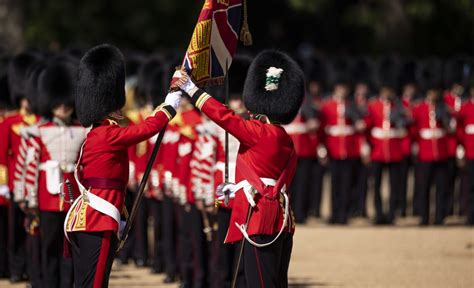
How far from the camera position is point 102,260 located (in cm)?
699

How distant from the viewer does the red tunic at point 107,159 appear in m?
6.96

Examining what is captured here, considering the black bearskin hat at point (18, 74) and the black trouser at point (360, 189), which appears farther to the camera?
the black trouser at point (360, 189)

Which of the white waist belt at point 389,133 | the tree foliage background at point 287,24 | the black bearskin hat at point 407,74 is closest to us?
the white waist belt at point 389,133

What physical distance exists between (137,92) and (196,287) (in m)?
2.92

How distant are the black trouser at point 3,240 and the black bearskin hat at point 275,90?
11.7 ft

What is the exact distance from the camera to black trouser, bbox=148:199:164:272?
1080 cm

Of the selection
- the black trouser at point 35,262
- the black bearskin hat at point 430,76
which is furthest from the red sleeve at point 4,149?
the black bearskin hat at point 430,76

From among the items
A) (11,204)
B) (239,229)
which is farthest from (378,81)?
(239,229)

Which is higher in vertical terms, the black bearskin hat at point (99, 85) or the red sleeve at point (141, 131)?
the black bearskin hat at point (99, 85)

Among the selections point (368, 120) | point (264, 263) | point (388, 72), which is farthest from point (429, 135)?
point (264, 263)

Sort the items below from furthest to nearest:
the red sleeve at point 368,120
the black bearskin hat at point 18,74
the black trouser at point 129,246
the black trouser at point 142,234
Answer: the red sleeve at point 368,120 → the black trouser at point 129,246 → the black trouser at point 142,234 → the black bearskin hat at point 18,74

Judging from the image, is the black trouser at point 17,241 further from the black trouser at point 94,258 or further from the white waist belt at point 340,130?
the white waist belt at point 340,130

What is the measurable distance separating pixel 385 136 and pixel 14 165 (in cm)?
556

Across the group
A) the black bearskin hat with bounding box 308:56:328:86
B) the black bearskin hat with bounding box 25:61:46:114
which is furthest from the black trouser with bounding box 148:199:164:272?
the black bearskin hat with bounding box 308:56:328:86
